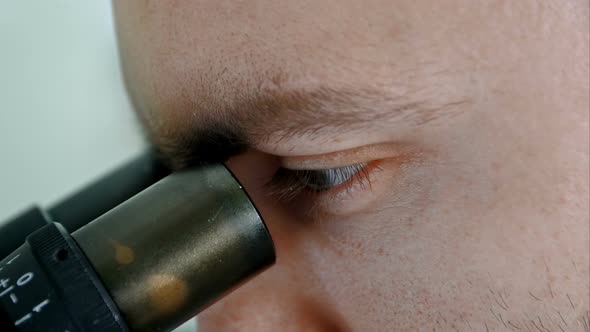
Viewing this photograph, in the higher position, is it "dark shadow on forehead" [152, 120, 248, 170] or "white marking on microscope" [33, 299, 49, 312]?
"dark shadow on forehead" [152, 120, 248, 170]

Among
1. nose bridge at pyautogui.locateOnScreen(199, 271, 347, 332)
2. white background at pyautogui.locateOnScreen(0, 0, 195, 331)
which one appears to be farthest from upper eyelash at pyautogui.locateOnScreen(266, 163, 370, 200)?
white background at pyautogui.locateOnScreen(0, 0, 195, 331)

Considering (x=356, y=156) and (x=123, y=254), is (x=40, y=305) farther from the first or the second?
(x=356, y=156)

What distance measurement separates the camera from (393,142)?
61 cm

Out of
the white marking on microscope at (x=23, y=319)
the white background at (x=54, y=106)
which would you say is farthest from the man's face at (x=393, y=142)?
the white background at (x=54, y=106)

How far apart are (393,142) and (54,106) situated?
3.67 feet

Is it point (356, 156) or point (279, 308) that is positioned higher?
point (356, 156)

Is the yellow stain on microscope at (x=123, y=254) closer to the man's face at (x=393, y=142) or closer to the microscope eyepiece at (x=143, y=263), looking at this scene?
the microscope eyepiece at (x=143, y=263)

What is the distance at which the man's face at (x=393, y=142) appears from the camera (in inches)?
21.4

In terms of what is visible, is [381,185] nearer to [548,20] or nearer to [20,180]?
[548,20]

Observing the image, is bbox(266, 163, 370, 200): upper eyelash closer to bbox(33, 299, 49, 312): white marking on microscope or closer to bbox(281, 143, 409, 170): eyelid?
bbox(281, 143, 409, 170): eyelid

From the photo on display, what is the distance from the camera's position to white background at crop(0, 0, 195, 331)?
1411mm

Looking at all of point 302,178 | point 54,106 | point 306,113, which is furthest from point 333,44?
point 54,106

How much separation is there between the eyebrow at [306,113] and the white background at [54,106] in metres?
0.75

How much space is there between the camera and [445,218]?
2.10 ft
